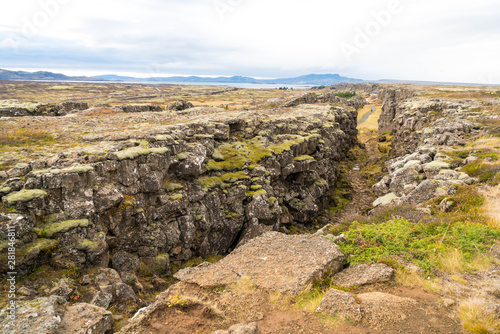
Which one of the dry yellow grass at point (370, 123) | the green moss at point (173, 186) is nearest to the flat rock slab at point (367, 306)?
the green moss at point (173, 186)

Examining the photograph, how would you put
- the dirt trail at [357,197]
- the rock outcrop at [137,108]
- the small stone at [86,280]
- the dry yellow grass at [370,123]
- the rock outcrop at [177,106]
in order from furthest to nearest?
the dry yellow grass at [370,123] → the rock outcrop at [177,106] → the rock outcrop at [137,108] → the dirt trail at [357,197] → the small stone at [86,280]

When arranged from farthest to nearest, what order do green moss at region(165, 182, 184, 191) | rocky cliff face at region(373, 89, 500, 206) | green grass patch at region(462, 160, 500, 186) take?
green moss at region(165, 182, 184, 191)
rocky cliff face at region(373, 89, 500, 206)
green grass patch at region(462, 160, 500, 186)

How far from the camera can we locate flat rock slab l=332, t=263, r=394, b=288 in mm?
10391

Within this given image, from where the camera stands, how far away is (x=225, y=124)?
1281 inches

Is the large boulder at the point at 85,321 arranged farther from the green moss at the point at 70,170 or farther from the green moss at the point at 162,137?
the green moss at the point at 162,137

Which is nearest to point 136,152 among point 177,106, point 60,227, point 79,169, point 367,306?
point 79,169

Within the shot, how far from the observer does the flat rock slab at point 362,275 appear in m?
10.4

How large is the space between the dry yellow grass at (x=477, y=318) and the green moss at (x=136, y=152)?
68.4 ft

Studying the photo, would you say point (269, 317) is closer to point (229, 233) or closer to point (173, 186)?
point (173, 186)

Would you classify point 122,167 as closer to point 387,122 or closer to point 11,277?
point 11,277

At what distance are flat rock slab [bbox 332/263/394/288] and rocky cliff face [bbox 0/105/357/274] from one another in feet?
47.0

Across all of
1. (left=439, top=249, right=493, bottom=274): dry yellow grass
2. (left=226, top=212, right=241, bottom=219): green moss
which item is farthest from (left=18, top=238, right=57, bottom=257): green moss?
(left=439, top=249, right=493, bottom=274): dry yellow grass

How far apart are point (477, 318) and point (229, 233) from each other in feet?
64.9

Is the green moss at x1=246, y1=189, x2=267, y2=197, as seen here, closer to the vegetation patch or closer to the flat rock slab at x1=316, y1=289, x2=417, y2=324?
the flat rock slab at x1=316, y1=289, x2=417, y2=324
